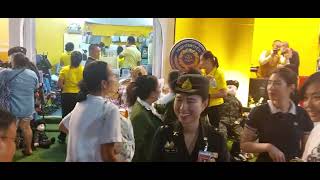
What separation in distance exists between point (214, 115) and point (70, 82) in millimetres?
1182

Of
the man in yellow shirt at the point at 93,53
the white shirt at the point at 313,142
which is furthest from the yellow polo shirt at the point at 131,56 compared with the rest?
the white shirt at the point at 313,142

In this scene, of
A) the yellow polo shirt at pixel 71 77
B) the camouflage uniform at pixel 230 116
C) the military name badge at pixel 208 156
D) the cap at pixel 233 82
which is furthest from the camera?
the cap at pixel 233 82

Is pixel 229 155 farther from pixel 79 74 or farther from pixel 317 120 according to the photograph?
pixel 79 74

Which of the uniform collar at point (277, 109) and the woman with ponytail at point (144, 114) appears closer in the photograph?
the woman with ponytail at point (144, 114)

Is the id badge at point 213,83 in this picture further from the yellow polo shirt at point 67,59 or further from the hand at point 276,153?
the yellow polo shirt at point 67,59

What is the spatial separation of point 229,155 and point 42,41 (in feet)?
5.68

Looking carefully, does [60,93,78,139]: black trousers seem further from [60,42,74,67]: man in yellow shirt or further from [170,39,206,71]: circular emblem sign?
[170,39,206,71]: circular emblem sign

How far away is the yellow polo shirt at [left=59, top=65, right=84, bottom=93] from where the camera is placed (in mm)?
3021

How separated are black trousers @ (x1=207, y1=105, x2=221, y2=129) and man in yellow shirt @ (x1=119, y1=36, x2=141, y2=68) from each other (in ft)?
2.29

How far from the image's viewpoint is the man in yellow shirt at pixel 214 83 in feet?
10.7

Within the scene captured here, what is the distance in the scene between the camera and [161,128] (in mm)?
2924
